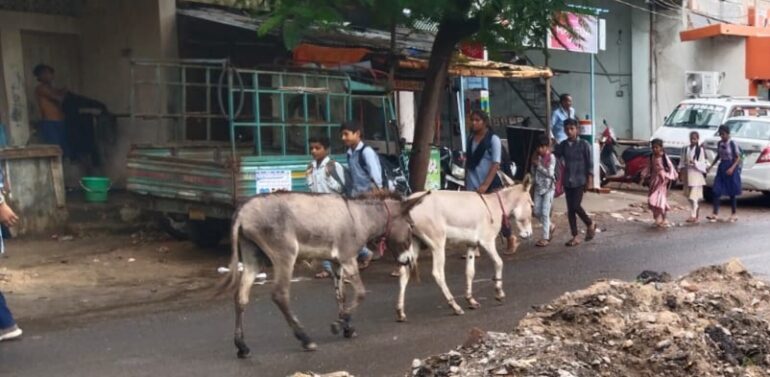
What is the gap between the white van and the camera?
21.5 m

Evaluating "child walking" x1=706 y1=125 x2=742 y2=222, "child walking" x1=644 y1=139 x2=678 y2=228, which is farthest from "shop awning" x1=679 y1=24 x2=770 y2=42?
"child walking" x1=644 y1=139 x2=678 y2=228

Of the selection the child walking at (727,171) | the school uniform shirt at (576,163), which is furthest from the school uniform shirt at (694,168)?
the school uniform shirt at (576,163)

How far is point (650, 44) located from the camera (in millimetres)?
27812

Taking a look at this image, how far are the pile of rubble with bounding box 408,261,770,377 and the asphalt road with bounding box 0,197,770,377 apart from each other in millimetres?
942

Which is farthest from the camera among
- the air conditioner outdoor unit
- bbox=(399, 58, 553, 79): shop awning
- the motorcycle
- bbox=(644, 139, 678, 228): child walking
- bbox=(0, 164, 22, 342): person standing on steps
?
the air conditioner outdoor unit

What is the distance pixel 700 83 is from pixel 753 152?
10.3m

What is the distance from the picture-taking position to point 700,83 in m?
28.3

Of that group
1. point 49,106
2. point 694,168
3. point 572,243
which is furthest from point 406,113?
point 49,106

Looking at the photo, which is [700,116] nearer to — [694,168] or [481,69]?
[694,168]

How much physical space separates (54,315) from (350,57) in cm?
633

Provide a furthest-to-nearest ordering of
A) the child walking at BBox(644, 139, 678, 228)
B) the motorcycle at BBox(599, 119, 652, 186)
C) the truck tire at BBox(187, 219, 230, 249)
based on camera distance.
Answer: the motorcycle at BBox(599, 119, 652, 186) → the child walking at BBox(644, 139, 678, 228) → the truck tire at BBox(187, 219, 230, 249)

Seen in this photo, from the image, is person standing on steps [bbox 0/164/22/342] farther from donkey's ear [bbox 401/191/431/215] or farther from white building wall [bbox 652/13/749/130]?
white building wall [bbox 652/13/749/130]

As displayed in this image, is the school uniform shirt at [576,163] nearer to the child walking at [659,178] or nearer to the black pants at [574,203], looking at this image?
the black pants at [574,203]

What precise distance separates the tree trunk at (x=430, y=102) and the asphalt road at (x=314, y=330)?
4.41 feet
